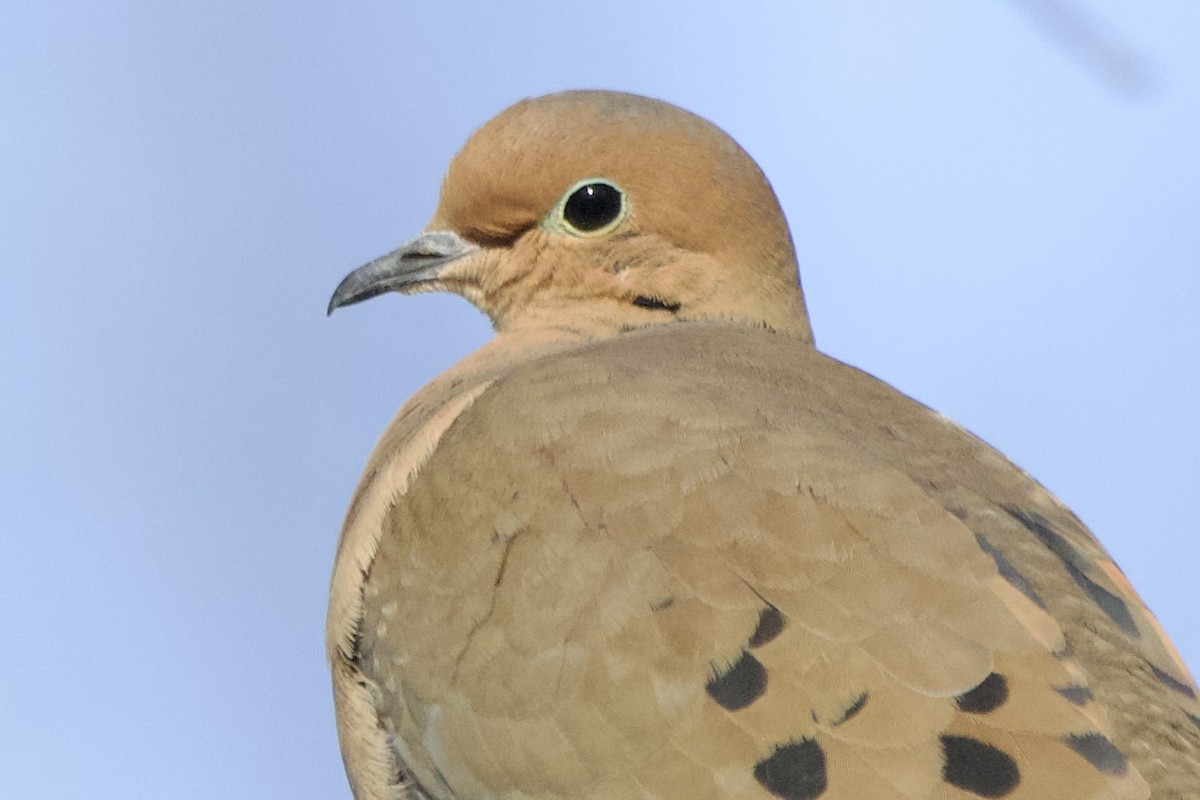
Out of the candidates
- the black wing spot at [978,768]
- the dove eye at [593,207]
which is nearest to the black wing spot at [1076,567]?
the black wing spot at [978,768]

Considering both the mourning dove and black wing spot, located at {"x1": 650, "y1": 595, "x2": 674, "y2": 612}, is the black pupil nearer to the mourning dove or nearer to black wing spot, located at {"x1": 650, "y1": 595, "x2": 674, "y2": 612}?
the mourning dove

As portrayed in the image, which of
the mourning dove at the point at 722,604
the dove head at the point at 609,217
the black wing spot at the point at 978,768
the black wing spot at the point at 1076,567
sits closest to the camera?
the black wing spot at the point at 978,768

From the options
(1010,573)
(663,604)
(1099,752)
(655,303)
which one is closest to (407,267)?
(655,303)

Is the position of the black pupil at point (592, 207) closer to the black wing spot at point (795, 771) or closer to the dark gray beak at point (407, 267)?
the dark gray beak at point (407, 267)

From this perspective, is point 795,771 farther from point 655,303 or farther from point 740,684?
point 655,303

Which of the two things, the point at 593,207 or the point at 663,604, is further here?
the point at 593,207

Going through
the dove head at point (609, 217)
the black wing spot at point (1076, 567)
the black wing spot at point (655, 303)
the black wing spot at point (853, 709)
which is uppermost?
the dove head at point (609, 217)

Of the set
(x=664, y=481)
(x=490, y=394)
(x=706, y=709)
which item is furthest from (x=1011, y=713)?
(x=490, y=394)
